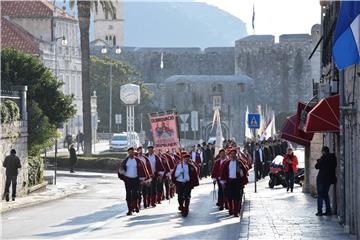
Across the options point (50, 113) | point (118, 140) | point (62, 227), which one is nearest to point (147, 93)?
point (118, 140)

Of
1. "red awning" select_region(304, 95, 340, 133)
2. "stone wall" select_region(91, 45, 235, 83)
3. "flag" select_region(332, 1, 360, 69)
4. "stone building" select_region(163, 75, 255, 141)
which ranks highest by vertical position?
"stone wall" select_region(91, 45, 235, 83)

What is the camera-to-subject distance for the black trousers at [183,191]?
96.8 ft

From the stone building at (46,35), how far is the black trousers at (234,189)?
181ft

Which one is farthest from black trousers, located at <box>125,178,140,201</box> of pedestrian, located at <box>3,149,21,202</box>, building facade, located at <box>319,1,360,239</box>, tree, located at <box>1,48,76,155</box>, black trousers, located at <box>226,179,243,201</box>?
tree, located at <box>1,48,76,155</box>

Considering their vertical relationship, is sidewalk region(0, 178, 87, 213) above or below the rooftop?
below

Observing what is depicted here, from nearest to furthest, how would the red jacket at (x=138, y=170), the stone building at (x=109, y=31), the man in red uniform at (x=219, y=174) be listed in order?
the red jacket at (x=138, y=170), the man in red uniform at (x=219, y=174), the stone building at (x=109, y=31)

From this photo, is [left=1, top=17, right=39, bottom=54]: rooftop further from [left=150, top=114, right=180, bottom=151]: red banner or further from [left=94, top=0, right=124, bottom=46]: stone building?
[left=94, top=0, right=124, bottom=46]: stone building

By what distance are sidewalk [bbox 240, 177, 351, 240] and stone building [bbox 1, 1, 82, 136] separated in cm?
5172

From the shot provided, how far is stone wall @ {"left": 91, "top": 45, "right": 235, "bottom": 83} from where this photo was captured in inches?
5886

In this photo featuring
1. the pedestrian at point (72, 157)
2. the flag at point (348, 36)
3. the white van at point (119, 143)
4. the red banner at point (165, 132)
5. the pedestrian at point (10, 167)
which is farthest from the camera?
the white van at point (119, 143)

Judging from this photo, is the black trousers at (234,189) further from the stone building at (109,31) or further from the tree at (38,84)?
the stone building at (109,31)

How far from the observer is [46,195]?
3947 cm

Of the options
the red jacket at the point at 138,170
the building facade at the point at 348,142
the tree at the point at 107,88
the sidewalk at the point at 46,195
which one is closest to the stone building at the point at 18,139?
the sidewalk at the point at 46,195

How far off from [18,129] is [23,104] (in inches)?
47.1
